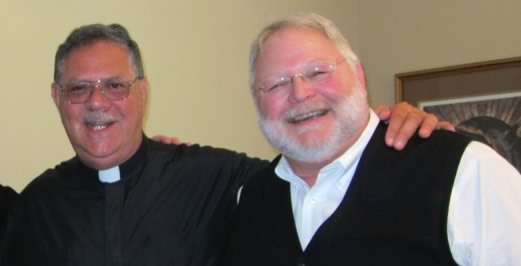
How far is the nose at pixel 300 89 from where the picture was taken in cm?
135

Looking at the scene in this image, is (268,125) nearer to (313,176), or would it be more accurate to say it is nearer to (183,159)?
(313,176)

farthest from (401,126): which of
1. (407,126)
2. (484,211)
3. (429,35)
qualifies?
(429,35)

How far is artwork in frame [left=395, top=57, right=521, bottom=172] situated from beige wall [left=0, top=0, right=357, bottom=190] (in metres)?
0.74

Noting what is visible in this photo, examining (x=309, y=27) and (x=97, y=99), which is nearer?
(x=309, y=27)

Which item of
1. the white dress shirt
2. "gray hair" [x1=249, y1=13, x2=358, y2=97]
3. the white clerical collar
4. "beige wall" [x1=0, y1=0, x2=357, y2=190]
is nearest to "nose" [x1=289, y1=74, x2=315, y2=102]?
"gray hair" [x1=249, y1=13, x2=358, y2=97]

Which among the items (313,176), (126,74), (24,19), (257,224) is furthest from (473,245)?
(24,19)

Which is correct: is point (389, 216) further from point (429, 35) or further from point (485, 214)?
point (429, 35)

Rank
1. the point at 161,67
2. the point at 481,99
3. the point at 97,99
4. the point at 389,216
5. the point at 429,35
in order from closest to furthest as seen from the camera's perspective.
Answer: the point at 389,216 → the point at 97,99 → the point at 161,67 → the point at 481,99 → the point at 429,35

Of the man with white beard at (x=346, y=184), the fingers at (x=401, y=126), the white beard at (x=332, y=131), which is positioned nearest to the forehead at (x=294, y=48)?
the man with white beard at (x=346, y=184)

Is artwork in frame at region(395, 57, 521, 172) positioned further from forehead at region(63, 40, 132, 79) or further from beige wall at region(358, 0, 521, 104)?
forehead at region(63, 40, 132, 79)

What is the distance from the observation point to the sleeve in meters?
1.12

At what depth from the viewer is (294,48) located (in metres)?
1.41

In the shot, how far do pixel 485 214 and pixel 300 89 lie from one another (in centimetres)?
51

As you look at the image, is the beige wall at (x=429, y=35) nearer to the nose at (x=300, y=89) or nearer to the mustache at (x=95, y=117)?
the nose at (x=300, y=89)
